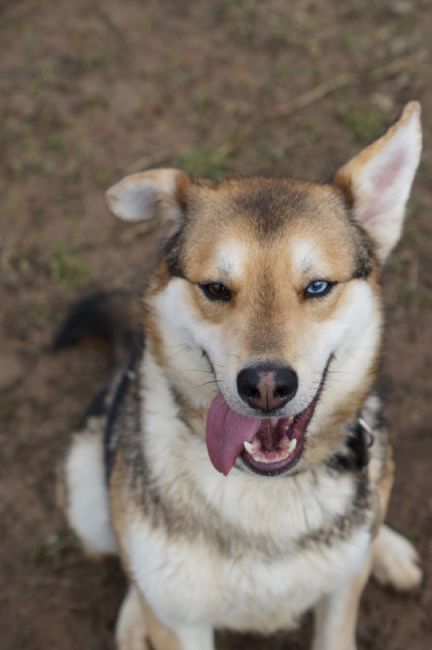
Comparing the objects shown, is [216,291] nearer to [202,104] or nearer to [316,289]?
[316,289]

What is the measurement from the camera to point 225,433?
238cm

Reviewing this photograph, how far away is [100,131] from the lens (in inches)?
A: 207

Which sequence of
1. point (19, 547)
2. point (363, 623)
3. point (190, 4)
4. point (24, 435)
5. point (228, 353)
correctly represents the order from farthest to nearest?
point (190, 4)
point (24, 435)
point (19, 547)
point (363, 623)
point (228, 353)

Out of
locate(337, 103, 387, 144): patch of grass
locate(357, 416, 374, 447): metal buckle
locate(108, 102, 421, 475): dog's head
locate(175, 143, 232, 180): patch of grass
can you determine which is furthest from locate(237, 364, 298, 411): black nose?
locate(337, 103, 387, 144): patch of grass

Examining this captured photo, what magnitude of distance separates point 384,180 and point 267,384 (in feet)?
2.98

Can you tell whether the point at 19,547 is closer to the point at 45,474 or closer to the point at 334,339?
the point at 45,474

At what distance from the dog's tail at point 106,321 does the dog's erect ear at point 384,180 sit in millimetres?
1387

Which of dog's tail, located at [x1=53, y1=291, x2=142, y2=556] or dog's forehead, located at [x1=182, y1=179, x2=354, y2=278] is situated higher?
dog's forehead, located at [x1=182, y1=179, x2=354, y2=278]

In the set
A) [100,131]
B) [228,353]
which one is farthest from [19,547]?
[100,131]

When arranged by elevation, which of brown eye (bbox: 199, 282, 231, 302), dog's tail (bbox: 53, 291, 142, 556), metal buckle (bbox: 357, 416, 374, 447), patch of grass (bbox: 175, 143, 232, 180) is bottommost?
dog's tail (bbox: 53, 291, 142, 556)

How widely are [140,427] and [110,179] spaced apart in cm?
265

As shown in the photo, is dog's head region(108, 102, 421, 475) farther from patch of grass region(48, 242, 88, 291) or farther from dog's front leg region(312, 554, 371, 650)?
patch of grass region(48, 242, 88, 291)

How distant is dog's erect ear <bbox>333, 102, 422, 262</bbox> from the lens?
2410 mm

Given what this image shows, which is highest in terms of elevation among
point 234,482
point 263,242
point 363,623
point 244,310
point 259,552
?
point 263,242
